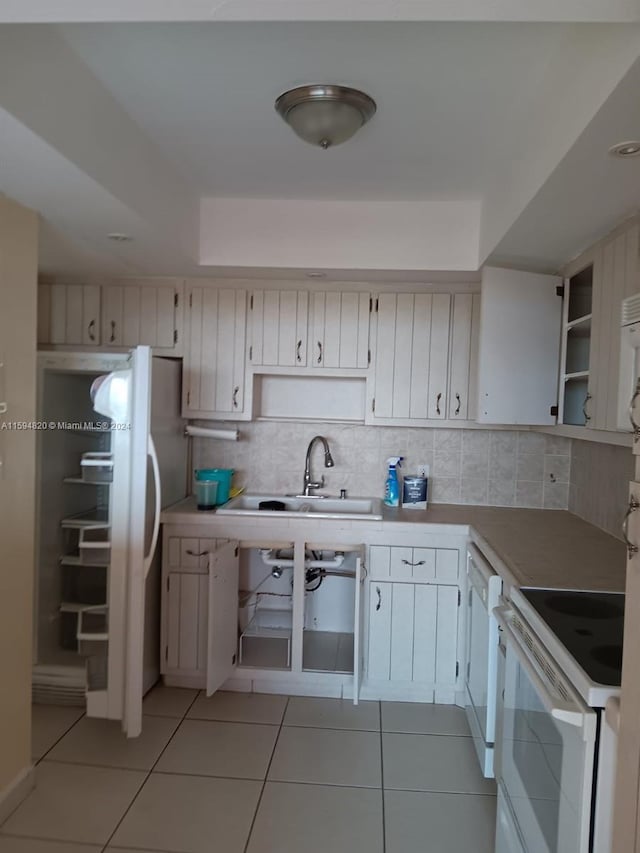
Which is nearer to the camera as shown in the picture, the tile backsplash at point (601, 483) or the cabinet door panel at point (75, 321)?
the tile backsplash at point (601, 483)

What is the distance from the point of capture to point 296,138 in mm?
2197

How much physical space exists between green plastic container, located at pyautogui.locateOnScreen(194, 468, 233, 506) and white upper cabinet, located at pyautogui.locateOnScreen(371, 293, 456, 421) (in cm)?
96

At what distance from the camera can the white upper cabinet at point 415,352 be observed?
321 centimetres

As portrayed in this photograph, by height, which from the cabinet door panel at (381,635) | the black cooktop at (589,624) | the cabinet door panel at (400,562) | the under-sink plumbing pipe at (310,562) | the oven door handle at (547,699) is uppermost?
the black cooktop at (589,624)

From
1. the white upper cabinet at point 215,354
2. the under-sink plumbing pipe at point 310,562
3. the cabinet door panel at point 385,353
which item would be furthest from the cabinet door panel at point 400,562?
the white upper cabinet at point 215,354

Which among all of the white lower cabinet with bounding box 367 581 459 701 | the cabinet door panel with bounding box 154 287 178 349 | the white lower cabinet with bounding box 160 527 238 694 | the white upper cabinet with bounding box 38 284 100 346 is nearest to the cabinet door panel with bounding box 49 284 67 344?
the white upper cabinet with bounding box 38 284 100 346

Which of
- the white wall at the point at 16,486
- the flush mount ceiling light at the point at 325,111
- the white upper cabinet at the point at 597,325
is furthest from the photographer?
the white upper cabinet at the point at 597,325

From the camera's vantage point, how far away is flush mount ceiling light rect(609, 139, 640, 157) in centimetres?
149

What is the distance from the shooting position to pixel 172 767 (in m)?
2.34

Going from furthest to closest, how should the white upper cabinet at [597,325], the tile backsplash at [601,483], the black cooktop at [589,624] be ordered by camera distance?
the tile backsplash at [601,483]
the white upper cabinet at [597,325]
the black cooktop at [589,624]

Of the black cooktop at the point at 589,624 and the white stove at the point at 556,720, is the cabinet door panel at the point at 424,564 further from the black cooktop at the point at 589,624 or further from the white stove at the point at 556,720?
the black cooktop at the point at 589,624

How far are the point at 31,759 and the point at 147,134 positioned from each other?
2453 mm

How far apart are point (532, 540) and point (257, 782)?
1493 millimetres

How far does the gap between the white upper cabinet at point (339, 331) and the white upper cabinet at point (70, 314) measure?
124 cm
